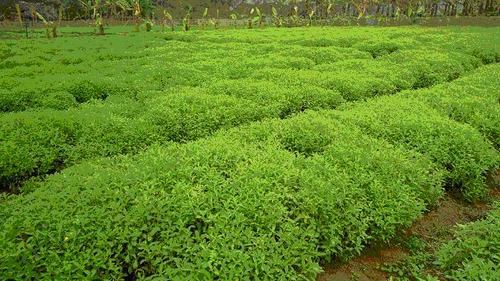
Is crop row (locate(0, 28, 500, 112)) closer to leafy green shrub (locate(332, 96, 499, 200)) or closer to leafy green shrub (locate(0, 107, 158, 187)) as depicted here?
leafy green shrub (locate(0, 107, 158, 187))

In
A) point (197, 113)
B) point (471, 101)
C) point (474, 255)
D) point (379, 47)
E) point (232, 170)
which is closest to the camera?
point (474, 255)

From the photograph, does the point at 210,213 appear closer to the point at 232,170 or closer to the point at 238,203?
the point at 238,203

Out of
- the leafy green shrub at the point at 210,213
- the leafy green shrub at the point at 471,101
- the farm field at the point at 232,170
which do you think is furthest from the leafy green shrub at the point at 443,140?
the leafy green shrub at the point at 210,213

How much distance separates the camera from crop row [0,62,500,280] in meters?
5.85

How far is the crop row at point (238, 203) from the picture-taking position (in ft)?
19.2

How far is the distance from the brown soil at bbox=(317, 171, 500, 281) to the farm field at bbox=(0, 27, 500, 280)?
0.23m

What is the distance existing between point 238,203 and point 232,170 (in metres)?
1.28

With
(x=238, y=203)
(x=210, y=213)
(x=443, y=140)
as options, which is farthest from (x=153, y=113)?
(x=443, y=140)

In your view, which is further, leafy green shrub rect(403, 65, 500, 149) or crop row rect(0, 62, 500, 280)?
leafy green shrub rect(403, 65, 500, 149)

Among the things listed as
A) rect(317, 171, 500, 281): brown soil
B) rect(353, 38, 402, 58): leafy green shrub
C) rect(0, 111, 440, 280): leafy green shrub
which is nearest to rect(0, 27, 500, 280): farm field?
rect(0, 111, 440, 280): leafy green shrub

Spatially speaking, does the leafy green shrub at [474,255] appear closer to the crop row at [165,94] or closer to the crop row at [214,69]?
the crop row at [165,94]

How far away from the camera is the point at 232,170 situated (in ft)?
25.9

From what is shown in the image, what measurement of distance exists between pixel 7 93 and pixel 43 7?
112844mm

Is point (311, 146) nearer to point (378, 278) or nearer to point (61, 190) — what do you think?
point (378, 278)
